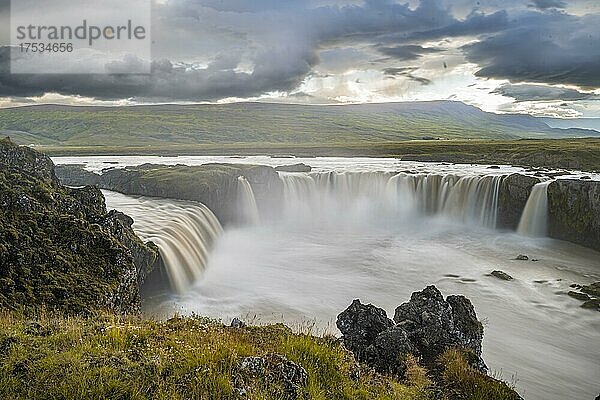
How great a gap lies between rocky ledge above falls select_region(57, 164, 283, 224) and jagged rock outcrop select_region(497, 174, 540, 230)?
2541 centimetres

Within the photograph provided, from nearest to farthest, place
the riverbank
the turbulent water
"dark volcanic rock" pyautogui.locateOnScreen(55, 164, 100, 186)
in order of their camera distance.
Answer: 1. the turbulent water
2. "dark volcanic rock" pyautogui.locateOnScreen(55, 164, 100, 186)
3. the riverbank

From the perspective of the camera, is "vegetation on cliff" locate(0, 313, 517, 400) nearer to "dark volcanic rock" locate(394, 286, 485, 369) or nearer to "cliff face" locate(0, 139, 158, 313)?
"dark volcanic rock" locate(394, 286, 485, 369)

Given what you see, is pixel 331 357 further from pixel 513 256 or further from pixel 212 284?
pixel 513 256

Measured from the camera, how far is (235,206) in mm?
48844

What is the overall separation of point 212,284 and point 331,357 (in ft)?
62.8

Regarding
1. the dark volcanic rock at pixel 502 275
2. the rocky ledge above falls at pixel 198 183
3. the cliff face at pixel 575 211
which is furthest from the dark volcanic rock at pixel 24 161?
the cliff face at pixel 575 211

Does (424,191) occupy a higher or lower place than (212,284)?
higher

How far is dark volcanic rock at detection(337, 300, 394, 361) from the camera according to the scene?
41.8 ft

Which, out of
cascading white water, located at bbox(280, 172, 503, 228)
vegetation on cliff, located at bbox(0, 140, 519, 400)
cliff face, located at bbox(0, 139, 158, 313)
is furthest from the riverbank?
cliff face, located at bbox(0, 139, 158, 313)

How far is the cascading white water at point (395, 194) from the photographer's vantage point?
49.1 m

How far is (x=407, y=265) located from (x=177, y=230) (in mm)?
18360

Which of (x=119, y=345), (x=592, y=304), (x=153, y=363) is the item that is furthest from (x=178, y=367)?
(x=592, y=304)

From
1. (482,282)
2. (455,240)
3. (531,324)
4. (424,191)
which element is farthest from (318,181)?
(531,324)

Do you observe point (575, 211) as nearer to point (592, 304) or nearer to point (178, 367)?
point (592, 304)
